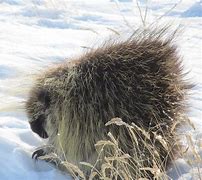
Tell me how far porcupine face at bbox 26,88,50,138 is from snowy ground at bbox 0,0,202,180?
0.40ft

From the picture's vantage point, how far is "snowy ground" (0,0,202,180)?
2635mm

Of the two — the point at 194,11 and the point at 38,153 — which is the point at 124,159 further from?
the point at 194,11

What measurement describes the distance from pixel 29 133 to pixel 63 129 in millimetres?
449

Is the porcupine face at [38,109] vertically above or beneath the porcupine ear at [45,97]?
beneath

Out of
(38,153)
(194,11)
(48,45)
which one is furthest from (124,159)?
(194,11)

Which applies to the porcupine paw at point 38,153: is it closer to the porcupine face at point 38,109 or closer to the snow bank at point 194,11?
the porcupine face at point 38,109

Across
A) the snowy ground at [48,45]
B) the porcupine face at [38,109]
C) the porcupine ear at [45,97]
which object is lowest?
the snowy ground at [48,45]

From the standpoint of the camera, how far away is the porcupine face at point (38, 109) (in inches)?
106

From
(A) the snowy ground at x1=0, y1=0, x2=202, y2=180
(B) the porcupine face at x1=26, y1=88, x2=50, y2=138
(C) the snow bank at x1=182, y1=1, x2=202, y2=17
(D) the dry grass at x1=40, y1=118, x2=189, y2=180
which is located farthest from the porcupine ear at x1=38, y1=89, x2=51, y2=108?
(C) the snow bank at x1=182, y1=1, x2=202, y2=17

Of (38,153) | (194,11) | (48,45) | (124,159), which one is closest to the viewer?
(124,159)

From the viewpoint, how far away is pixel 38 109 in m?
2.72

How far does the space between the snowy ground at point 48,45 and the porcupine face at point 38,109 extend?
0.40ft

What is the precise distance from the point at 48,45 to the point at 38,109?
7.89 ft

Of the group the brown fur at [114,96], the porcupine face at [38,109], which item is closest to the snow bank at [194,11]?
the brown fur at [114,96]
